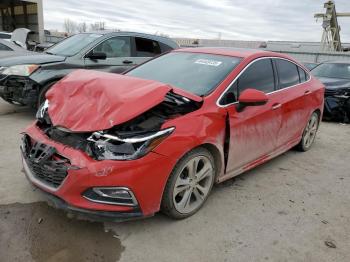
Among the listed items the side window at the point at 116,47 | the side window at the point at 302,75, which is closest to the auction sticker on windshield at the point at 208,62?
the side window at the point at 302,75

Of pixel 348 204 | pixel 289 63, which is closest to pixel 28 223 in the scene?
pixel 348 204

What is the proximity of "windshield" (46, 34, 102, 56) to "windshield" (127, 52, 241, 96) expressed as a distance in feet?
9.99

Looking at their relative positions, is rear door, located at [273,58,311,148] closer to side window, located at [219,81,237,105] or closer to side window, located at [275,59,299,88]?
side window, located at [275,59,299,88]

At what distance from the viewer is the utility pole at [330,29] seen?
3031 cm

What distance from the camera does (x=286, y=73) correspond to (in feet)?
15.8

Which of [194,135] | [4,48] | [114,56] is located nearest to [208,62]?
[194,135]

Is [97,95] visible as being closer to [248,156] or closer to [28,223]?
[28,223]

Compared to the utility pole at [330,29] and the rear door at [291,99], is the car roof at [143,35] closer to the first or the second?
the rear door at [291,99]

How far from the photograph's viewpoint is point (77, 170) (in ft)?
9.03

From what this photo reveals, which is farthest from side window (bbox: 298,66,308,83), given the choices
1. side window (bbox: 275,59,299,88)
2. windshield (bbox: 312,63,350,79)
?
windshield (bbox: 312,63,350,79)

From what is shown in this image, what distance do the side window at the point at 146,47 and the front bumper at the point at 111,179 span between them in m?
5.26

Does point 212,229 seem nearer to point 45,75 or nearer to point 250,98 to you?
point 250,98

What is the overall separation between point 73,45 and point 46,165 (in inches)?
194

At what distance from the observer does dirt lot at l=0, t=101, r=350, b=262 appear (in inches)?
112
